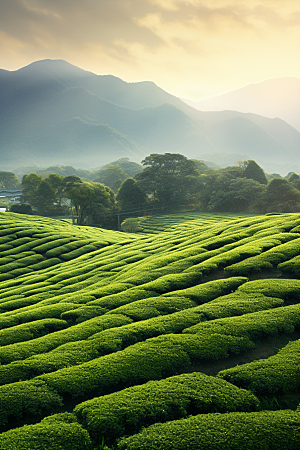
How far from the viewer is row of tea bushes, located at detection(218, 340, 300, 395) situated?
8422 millimetres

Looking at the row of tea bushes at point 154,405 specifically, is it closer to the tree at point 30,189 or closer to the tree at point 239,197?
the tree at point 239,197

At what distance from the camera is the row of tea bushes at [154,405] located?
7363 millimetres

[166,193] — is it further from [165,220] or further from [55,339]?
[55,339]

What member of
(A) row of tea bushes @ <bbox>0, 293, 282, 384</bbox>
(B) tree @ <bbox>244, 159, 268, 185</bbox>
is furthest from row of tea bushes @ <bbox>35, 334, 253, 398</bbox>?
(B) tree @ <bbox>244, 159, 268, 185</bbox>

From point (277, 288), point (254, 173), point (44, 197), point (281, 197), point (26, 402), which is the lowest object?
point (26, 402)

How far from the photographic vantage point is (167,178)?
3949 inches

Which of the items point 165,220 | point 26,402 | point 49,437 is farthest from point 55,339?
point 165,220

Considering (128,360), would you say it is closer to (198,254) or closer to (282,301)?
(282,301)

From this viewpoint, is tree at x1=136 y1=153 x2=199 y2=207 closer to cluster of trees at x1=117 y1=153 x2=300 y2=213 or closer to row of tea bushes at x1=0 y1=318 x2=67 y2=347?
cluster of trees at x1=117 y1=153 x2=300 y2=213

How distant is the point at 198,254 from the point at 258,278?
21.7 feet

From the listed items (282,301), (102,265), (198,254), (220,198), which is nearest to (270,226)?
(198,254)

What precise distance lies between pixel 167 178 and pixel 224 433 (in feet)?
316

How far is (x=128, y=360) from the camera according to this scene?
993 centimetres

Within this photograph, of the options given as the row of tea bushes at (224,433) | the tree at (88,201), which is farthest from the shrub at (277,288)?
the tree at (88,201)
